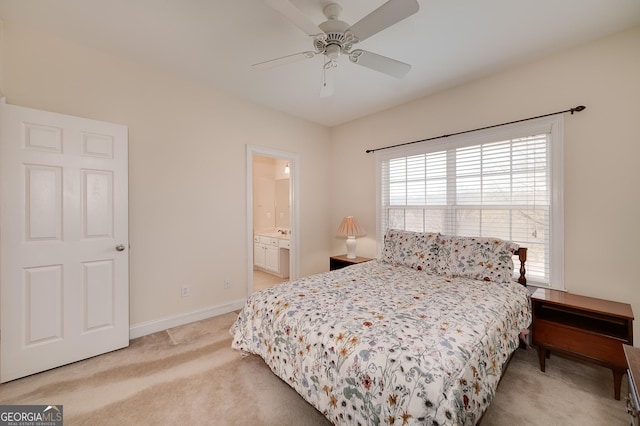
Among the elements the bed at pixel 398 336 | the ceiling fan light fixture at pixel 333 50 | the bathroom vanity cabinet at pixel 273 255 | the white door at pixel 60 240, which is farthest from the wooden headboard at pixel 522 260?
the white door at pixel 60 240

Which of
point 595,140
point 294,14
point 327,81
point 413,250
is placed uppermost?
point 327,81

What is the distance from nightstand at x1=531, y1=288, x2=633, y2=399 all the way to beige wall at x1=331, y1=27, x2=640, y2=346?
29 centimetres

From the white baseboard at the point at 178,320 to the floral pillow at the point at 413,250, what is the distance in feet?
6.67

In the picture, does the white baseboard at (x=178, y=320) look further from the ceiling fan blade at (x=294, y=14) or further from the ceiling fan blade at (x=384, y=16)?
the ceiling fan blade at (x=384, y=16)

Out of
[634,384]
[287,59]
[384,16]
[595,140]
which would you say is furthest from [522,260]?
[287,59]

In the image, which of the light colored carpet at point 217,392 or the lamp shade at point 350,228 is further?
the lamp shade at point 350,228

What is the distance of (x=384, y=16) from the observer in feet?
5.14

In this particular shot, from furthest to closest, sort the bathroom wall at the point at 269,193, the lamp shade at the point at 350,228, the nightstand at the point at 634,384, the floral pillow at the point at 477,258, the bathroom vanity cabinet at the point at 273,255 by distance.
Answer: the bathroom wall at the point at 269,193
the bathroom vanity cabinet at the point at 273,255
the lamp shade at the point at 350,228
the floral pillow at the point at 477,258
the nightstand at the point at 634,384

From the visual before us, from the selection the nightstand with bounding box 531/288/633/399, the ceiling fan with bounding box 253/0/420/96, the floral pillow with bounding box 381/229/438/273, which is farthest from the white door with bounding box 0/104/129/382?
the nightstand with bounding box 531/288/633/399

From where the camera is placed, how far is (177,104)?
9.58ft

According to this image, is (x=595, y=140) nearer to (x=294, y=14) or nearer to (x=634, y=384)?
(x=634, y=384)

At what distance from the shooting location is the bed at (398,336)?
112cm

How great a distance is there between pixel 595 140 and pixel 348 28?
7.72 ft

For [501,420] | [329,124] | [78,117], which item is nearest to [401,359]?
[501,420]
